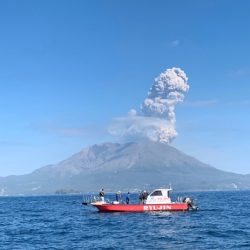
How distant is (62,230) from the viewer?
58.0m

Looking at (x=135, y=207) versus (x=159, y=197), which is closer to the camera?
(x=135, y=207)

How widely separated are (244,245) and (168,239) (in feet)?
25.2

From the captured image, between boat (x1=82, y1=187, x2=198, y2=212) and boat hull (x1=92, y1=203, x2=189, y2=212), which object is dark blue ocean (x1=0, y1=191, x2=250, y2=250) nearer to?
boat hull (x1=92, y1=203, x2=189, y2=212)

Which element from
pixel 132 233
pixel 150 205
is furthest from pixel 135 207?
Answer: pixel 132 233

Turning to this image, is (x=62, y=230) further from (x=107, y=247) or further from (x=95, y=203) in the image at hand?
(x=95, y=203)

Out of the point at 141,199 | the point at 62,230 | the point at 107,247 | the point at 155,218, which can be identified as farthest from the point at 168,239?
the point at 141,199

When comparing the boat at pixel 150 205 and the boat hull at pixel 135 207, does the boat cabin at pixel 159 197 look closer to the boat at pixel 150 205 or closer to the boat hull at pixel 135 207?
the boat at pixel 150 205

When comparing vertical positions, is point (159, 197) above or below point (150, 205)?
above

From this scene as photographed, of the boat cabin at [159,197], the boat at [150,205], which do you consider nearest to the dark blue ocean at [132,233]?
the boat at [150,205]

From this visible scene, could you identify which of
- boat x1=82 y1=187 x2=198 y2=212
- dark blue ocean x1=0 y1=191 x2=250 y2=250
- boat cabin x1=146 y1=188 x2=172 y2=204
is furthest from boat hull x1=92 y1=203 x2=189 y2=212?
dark blue ocean x1=0 y1=191 x2=250 y2=250

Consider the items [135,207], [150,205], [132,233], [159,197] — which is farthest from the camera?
[159,197]

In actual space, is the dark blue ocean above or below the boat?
below

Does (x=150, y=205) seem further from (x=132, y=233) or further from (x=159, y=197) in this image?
(x=132, y=233)

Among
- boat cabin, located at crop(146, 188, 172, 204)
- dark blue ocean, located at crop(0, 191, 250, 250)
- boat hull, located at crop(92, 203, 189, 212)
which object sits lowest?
dark blue ocean, located at crop(0, 191, 250, 250)
